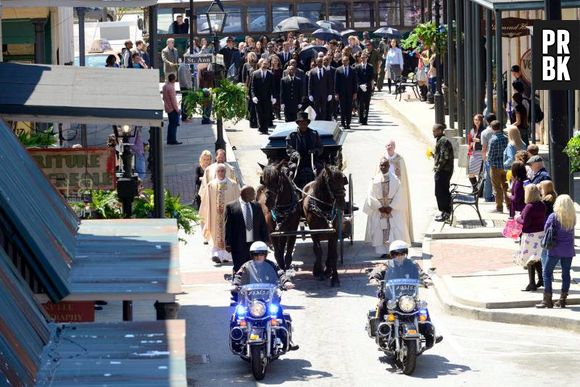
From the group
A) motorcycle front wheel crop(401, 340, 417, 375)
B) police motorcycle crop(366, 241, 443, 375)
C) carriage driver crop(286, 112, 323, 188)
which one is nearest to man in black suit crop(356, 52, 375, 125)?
carriage driver crop(286, 112, 323, 188)

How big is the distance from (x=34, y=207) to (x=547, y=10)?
10.8m

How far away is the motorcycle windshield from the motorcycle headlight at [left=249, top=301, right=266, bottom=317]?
1447mm

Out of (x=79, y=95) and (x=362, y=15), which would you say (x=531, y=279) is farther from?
(x=362, y=15)

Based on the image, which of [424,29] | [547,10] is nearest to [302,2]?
[424,29]

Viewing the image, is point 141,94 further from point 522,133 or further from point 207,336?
point 522,133

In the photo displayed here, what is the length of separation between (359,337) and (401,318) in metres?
1.94

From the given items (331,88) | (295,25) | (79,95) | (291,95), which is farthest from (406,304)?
(295,25)

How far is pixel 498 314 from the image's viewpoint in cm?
2041

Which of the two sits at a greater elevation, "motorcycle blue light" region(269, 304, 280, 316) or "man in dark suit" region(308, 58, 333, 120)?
"man in dark suit" region(308, 58, 333, 120)

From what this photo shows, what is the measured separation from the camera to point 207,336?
66.0ft

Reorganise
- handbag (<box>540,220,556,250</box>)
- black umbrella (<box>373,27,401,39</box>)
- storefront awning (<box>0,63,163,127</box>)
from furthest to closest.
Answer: black umbrella (<box>373,27,401,39</box>) → handbag (<box>540,220,556,250</box>) → storefront awning (<box>0,63,163,127</box>)

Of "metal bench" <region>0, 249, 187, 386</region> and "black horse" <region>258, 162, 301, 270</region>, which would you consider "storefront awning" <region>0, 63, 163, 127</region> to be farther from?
"metal bench" <region>0, 249, 187, 386</region>

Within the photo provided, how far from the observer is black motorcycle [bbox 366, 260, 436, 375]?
1775cm

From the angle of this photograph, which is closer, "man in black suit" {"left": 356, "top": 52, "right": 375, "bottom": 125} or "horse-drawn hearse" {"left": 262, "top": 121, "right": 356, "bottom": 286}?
"horse-drawn hearse" {"left": 262, "top": 121, "right": 356, "bottom": 286}
